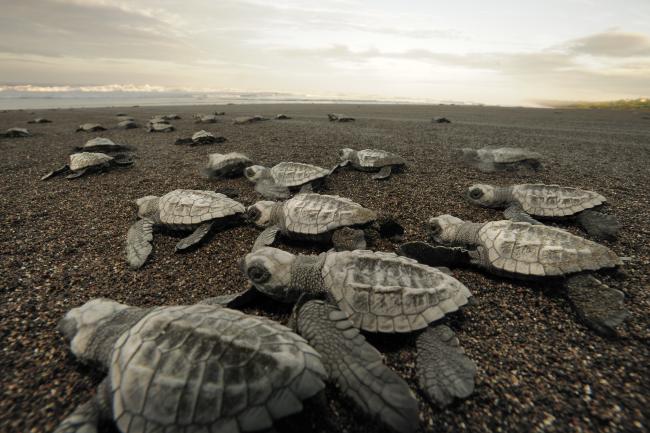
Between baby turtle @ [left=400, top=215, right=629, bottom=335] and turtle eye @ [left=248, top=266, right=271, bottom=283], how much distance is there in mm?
1656

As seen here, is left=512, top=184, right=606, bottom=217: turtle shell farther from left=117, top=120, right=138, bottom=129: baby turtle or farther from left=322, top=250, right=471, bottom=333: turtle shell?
left=117, top=120, right=138, bottom=129: baby turtle

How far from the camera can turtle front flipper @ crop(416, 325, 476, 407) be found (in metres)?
2.26

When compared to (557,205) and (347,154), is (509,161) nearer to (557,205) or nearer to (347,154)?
(557,205)

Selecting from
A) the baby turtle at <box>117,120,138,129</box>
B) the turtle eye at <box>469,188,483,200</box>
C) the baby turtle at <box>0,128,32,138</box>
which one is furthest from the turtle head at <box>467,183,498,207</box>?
the baby turtle at <box>0,128,32,138</box>

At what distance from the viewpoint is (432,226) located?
15.1 ft

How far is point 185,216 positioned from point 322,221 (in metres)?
2.17

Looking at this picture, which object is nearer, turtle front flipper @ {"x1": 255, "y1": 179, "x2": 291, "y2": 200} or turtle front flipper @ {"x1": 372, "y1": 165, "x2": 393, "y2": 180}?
turtle front flipper @ {"x1": 255, "y1": 179, "x2": 291, "y2": 200}

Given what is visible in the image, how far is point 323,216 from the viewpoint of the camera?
438 cm

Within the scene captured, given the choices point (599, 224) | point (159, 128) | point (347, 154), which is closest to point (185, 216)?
point (347, 154)

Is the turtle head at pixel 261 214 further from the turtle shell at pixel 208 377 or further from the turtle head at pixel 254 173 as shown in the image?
the turtle shell at pixel 208 377

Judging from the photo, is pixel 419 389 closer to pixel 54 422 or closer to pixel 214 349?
pixel 214 349

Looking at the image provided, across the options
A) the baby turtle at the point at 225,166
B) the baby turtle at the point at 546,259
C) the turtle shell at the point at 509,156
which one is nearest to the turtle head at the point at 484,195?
the baby turtle at the point at 546,259

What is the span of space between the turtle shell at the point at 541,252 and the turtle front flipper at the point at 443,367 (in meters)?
1.35

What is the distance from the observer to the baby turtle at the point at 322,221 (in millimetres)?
4184
